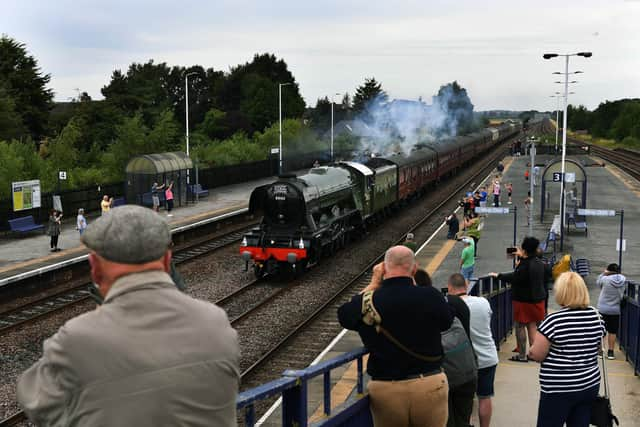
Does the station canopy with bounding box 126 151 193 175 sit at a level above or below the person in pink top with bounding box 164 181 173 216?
above

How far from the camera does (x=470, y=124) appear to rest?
82.6 m

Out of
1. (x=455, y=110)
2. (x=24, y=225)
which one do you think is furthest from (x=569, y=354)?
(x=455, y=110)

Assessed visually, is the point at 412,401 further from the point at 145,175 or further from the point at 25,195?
the point at 145,175

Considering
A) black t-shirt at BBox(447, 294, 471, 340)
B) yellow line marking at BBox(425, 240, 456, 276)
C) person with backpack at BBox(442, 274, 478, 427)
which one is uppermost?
black t-shirt at BBox(447, 294, 471, 340)

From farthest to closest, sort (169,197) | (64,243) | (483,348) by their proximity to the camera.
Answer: (169,197) → (64,243) → (483,348)

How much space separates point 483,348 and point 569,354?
1.35m

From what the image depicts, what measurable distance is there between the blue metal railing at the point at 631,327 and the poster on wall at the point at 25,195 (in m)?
21.2

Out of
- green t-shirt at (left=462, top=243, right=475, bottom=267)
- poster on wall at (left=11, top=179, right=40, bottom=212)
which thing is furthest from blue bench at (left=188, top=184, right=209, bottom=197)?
green t-shirt at (left=462, top=243, right=475, bottom=267)

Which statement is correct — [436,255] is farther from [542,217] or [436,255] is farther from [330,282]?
[542,217]

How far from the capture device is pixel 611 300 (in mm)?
11078

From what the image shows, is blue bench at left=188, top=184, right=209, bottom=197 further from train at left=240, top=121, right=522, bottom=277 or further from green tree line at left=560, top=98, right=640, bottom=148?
green tree line at left=560, top=98, right=640, bottom=148

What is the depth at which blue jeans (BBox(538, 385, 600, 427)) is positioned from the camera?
5.71 meters

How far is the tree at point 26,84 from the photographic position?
54906 mm

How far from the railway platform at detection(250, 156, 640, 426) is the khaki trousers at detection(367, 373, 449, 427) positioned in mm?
295
